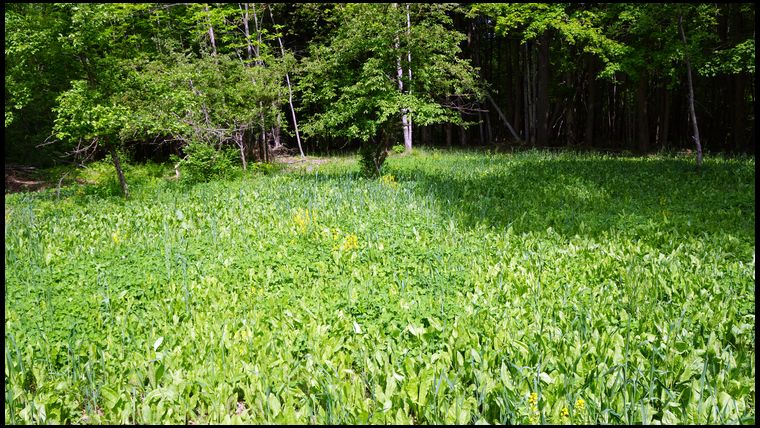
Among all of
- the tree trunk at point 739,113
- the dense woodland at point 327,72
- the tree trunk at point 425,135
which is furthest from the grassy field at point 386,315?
the tree trunk at point 425,135

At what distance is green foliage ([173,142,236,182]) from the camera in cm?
1298

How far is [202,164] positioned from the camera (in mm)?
12992

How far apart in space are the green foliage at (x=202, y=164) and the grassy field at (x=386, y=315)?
536 centimetres

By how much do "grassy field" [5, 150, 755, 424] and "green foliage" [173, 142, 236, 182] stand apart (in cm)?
536

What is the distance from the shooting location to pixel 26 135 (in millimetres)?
21047

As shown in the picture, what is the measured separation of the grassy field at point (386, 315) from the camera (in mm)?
2738

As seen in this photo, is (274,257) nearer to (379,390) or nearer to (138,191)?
(379,390)

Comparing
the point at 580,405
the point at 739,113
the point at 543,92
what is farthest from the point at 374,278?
the point at 739,113

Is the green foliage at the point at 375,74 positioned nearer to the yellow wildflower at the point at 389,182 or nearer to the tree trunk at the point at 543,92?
the yellow wildflower at the point at 389,182

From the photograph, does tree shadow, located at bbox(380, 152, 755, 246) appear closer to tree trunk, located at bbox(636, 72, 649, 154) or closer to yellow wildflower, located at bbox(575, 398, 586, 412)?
yellow wildflower, located at bbox(575, 398, 586, 412)

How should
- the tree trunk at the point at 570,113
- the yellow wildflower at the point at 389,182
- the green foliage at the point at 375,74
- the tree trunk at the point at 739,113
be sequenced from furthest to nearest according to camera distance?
the tree trunk at the point at 570,113 < the tree trunk at the point at 739,113 < the green foliage at the point at 375,74 < the yellow wildflower at the point at 389,182

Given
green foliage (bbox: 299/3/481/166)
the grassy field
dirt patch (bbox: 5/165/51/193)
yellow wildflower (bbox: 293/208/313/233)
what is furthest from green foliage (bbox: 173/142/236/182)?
dirt patch (bbox: 5/165/51/193)

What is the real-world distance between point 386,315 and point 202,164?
10805 mm

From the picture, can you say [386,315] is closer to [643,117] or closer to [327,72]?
[327,72]
